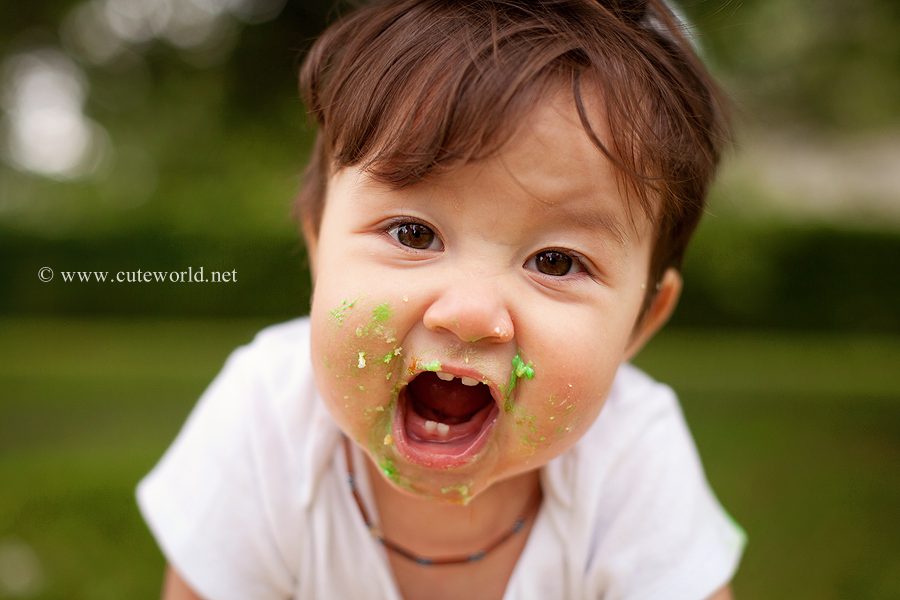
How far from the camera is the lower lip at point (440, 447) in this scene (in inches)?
46.4

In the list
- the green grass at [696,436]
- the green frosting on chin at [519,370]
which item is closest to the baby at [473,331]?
the green frosting on chin at [519,370]

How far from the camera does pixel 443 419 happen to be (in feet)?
4.26

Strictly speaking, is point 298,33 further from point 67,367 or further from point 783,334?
point 783,334

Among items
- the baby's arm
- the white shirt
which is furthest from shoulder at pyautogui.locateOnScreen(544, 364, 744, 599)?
the baby's arm

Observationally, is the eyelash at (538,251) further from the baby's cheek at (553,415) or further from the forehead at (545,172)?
the baby's cheek at (553,415)

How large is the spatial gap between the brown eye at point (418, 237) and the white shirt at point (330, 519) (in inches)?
23.7

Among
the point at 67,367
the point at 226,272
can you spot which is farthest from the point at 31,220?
the point at 67,367

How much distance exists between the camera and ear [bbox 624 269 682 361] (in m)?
1.54

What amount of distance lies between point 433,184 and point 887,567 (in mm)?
2658

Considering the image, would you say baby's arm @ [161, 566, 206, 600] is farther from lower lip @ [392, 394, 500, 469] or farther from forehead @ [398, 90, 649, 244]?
forehead @ [398, 90, 649, 244]

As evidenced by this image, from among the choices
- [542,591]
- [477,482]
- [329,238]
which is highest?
[329,238]

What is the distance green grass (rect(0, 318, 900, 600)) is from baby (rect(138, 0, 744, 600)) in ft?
3.44

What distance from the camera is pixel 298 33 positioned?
39.6ft

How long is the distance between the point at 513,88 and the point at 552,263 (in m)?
0.30
